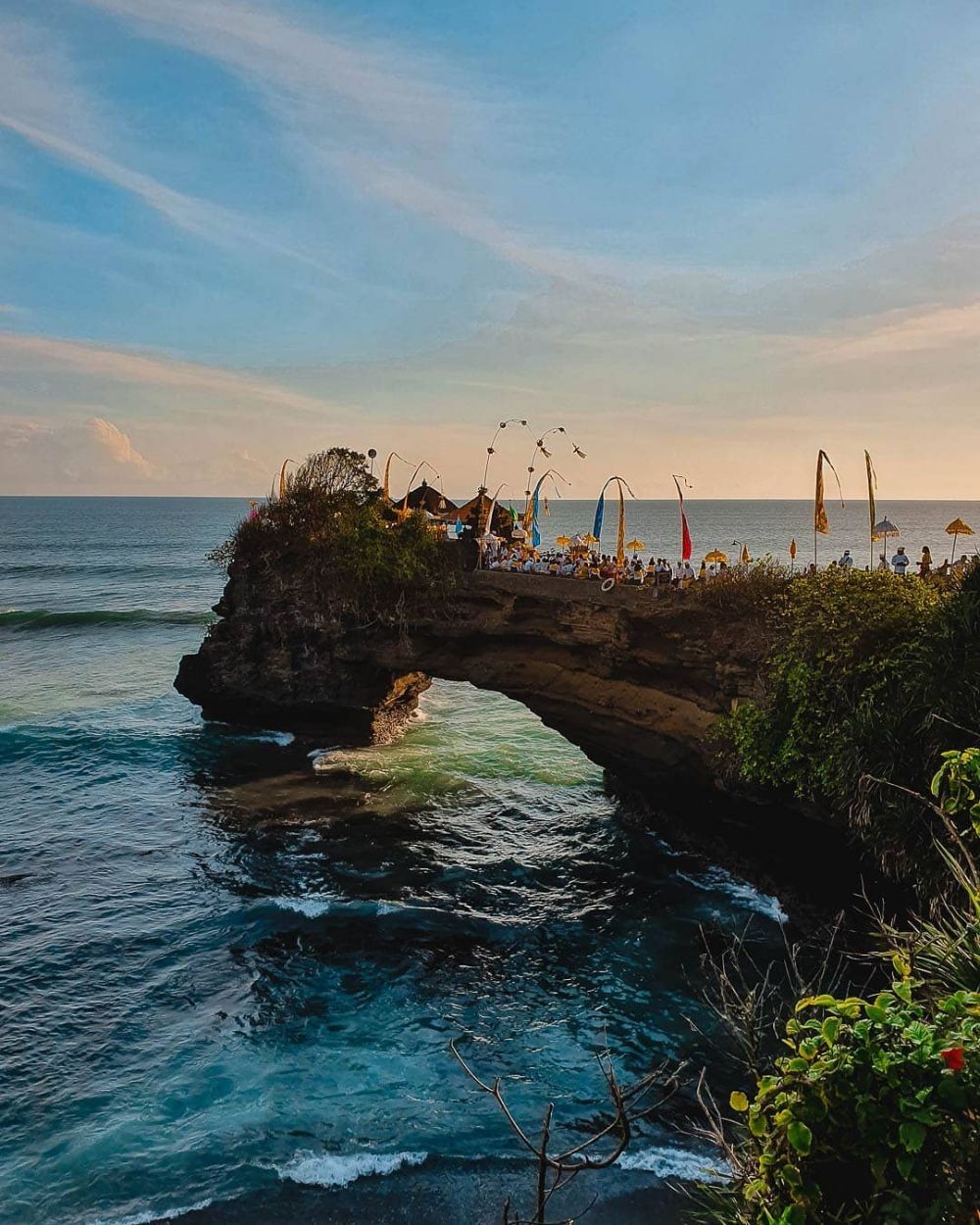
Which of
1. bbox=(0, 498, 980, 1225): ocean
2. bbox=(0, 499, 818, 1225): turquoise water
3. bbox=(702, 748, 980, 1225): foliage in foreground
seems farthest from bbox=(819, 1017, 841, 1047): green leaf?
bbox=(0, 499, 818, 1225): turquoise water

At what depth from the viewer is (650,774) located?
21125 mm

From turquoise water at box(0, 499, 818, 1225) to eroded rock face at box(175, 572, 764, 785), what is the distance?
1.93 m

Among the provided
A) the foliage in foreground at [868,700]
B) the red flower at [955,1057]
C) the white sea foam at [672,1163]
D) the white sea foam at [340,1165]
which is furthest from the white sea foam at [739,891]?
the red flower at [955,1057]

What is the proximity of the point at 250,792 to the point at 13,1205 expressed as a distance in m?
14.5

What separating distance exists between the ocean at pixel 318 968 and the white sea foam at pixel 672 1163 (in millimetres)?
43

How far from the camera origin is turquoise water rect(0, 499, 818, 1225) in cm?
1116

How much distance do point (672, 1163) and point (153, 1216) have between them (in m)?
6.71

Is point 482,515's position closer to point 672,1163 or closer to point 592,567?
point 592,567

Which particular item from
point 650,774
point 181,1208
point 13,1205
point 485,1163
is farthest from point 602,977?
point 13,1205

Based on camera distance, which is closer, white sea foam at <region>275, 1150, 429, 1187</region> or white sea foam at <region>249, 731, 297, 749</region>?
white sea foam at <region>275, 1150, 429, 1187</region>

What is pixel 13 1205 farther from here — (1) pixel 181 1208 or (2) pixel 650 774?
(2) pixel 650 774

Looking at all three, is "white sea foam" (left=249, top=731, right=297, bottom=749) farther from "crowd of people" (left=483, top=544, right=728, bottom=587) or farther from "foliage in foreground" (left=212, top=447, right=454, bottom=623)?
"crowd of people" (left=483, top=544, right=728, bottom=587)

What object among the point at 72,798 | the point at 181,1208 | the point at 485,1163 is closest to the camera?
the point at 181,1208

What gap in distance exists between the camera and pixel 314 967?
15.7m
